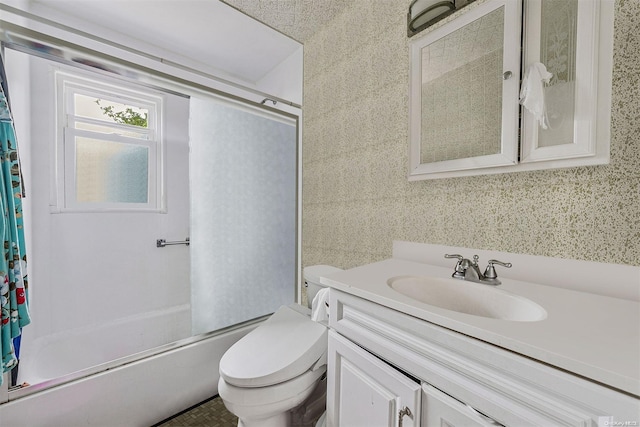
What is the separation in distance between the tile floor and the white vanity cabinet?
32.4 inches

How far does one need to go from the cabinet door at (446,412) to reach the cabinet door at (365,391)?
0.02m

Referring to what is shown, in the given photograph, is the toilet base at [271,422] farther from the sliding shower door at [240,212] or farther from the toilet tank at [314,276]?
the sliding shower door at [240,212]

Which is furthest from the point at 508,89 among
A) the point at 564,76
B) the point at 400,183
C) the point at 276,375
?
the point at 276,375

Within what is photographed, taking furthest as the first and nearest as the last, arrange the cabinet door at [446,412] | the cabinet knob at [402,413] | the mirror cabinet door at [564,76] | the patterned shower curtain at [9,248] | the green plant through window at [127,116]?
the green plant through window at [127,116]
the patterned shower curtain at [9,248]
the mirror cabinet door at [564,76]
the cabinet knob at [402,413]
the cabinet door at [446,412]

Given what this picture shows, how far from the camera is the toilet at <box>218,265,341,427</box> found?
3.14 feet

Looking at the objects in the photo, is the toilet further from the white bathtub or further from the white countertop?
the white bathtub

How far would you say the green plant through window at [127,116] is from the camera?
171 centimetres

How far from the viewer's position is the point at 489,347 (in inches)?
19.4

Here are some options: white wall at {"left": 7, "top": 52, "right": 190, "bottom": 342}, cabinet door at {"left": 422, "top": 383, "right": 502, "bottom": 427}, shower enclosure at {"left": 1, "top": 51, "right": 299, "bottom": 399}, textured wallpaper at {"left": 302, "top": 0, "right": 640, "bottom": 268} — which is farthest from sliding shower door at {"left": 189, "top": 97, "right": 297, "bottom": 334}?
cabinet door at {"left": 422, "top": 383, "right": 502, "bottom": 427}

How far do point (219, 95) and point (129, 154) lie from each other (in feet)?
2.67

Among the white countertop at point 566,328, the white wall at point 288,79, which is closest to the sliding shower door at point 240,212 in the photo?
the white wall at point 288,79

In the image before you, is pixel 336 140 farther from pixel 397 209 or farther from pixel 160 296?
pixel 160 296

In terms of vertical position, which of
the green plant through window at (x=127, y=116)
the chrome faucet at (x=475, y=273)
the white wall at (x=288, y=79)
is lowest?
the chrome faucet at (x=475, y=273)

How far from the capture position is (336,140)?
5.07 ft
